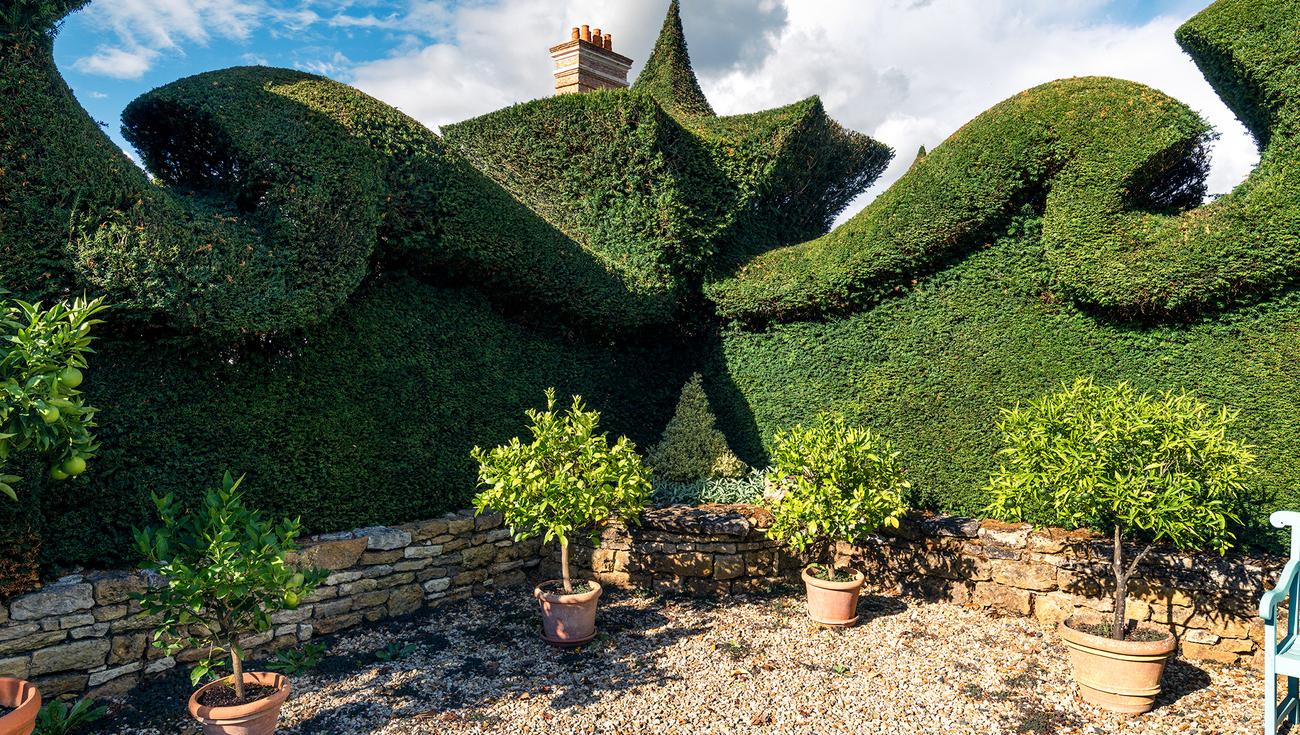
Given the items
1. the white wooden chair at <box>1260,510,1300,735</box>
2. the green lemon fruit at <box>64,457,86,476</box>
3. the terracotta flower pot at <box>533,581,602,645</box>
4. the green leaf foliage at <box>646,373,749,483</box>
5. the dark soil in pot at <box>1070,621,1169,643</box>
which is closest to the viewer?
the green lemon fruit at <box>64,457,86,476</box>

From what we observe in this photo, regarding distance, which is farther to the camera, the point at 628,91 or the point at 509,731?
the point at 628,91

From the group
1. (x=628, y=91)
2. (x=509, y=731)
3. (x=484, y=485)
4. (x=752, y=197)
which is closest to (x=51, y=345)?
(x=509, y=731)

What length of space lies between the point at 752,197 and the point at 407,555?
21.8 feet

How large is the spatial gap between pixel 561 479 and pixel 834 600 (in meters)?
2.91

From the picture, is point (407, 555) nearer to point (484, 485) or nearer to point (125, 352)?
point (484, 485)

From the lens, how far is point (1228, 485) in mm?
5676

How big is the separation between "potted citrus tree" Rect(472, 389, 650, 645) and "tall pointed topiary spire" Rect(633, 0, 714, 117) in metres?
7.16

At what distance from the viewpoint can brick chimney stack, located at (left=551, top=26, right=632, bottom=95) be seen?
486 inches

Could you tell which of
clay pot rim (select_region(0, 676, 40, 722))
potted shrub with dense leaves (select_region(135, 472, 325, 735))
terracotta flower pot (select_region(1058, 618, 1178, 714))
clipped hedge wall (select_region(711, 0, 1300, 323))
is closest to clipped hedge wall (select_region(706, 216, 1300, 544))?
clipped hedge wall (select_region(711, 0, 1300, 323))

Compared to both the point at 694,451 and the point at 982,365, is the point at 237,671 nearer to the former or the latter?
the point at 694,451

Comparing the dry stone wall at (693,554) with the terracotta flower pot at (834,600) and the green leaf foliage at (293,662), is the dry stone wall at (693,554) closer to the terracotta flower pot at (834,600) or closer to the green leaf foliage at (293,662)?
the terracotta flower pot at (834,600)

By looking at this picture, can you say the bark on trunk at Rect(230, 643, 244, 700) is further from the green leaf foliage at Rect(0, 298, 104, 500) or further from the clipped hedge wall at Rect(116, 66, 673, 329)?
the clipped hedge wall at Rect(116, 66, 673, 329)

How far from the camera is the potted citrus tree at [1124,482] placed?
221 inches

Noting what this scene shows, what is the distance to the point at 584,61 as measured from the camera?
12.4 m
